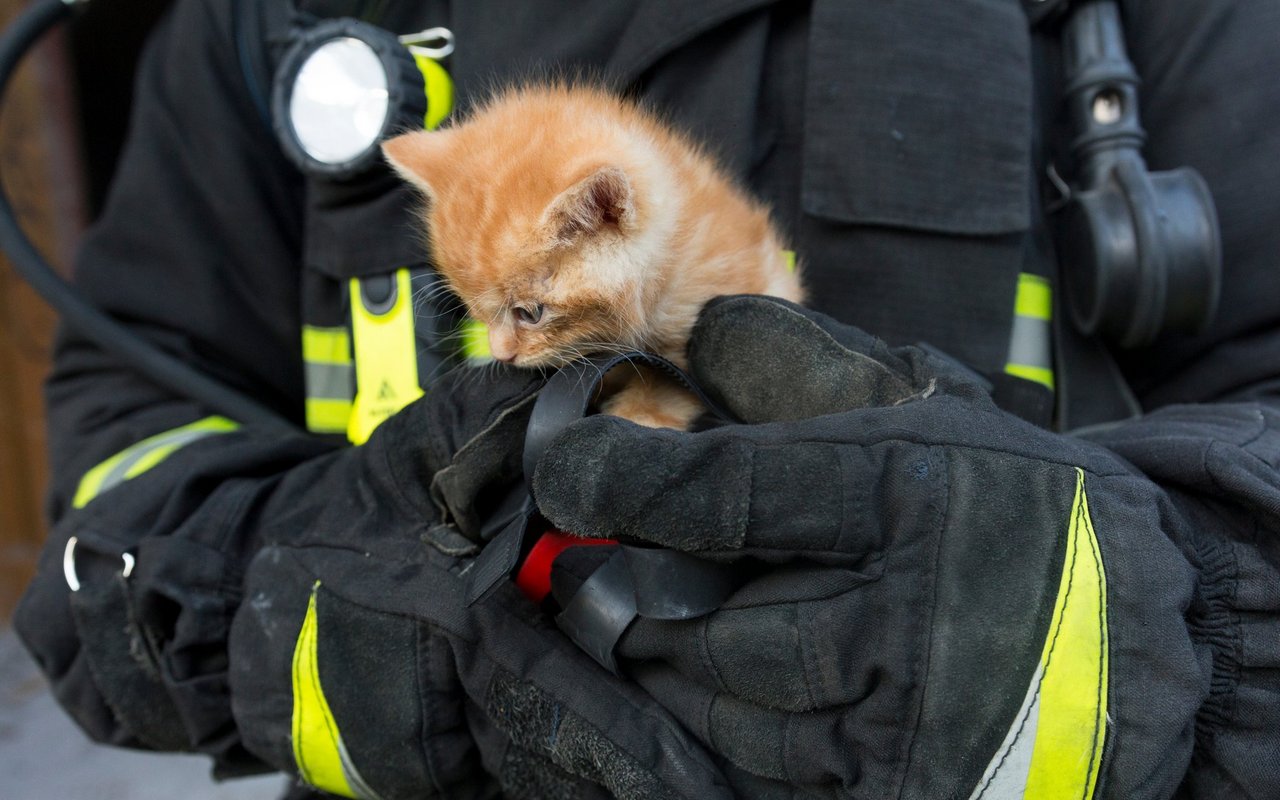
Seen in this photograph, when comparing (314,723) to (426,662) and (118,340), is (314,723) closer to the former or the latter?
(426,662)

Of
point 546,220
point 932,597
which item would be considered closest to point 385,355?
point 546,220

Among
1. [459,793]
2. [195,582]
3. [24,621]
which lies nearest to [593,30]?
[195,582]

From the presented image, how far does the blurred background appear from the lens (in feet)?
9.14

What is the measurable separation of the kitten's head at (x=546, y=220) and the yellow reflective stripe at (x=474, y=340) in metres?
0.08

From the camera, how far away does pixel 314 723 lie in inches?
40.6

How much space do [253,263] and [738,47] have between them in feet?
2.98

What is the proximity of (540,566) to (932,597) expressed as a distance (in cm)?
45

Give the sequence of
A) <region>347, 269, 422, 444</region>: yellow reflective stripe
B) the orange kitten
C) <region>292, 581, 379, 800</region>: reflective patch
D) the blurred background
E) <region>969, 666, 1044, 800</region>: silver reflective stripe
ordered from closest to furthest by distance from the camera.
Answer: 1. <region>969, 666, 1044, 800</region>: silver reflective stripe
2. <region>292, 581, 379, 800</region>: reflective patch
3. the orange kitten
4. <region>347, 269, 422, 444</region>: yellow reflective stripe
5. the blurred background

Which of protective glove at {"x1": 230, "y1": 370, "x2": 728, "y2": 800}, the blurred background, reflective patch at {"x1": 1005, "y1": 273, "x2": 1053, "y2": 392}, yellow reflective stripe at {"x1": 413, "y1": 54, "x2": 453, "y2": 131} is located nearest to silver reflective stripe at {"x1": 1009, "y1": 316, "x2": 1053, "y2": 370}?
reflective patch at {"x1": 1005, "y1": 273, "x2": 1053, "y2": 392}

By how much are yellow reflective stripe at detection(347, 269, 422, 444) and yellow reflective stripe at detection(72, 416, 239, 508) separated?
0.29 m

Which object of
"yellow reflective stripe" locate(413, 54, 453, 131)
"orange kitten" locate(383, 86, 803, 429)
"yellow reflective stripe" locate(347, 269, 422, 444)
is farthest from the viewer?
"yellow reflective stripe" locate(413, 54, 453, 131)

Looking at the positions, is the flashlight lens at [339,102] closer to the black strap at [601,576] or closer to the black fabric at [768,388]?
the black fabric at [768,388]

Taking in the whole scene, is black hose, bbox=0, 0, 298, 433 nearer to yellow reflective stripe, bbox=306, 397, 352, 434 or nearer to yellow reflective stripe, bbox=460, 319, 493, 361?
yellow reflective stripe, bbox=306, 397, 352, 434

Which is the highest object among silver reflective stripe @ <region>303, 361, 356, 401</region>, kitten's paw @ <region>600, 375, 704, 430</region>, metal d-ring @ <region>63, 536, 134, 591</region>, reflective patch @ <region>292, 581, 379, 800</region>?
kitten's paw @ <region>600, 375, 704, 430</region>
